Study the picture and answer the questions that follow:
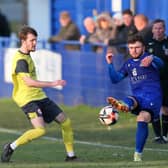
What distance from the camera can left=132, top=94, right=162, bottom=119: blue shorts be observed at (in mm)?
9961

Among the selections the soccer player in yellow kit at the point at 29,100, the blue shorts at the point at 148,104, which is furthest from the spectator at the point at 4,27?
the blue shorts at the point at 148,104

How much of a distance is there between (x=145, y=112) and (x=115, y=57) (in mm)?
6340

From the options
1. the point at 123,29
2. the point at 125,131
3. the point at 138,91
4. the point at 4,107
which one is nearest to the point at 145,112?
the point at 138,91

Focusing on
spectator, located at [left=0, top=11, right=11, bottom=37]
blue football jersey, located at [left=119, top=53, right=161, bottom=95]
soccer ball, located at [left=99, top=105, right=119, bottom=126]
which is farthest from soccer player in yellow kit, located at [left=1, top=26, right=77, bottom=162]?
spectator, located at [left=0, top=11, right=11, bottom=37]

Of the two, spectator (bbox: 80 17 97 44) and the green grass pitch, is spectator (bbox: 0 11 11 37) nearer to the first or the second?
spectator (bbox: 80 17 97 44)

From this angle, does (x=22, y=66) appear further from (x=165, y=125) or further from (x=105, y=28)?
(x=105, y=28)

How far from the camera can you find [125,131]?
13688 millimetres

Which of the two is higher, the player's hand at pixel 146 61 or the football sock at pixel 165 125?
the player's hand at pixel 146 61

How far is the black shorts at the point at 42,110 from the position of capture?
985 cm

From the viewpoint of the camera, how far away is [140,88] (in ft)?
33.2

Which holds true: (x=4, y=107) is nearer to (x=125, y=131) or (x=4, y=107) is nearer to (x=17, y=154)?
(x=125, y=131)

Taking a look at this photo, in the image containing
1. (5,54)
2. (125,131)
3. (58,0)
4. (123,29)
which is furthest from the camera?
(58,0)

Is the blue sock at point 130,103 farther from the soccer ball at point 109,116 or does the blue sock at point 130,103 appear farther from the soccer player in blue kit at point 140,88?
the soccer ball at point 109,116

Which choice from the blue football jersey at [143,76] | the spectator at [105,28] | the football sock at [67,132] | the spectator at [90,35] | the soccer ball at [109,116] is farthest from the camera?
the spectator at [90,35]
